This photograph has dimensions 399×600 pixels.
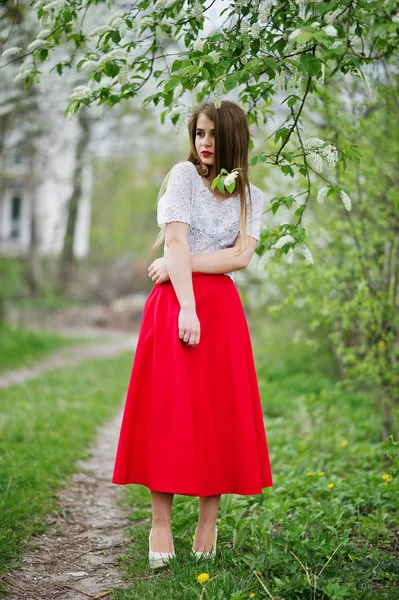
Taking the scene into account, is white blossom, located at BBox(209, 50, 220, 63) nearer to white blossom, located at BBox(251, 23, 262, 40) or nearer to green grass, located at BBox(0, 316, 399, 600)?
white blossom, located at BBox(251, 23, 262, 40)

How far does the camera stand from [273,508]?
3.61 m

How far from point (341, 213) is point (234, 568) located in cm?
324

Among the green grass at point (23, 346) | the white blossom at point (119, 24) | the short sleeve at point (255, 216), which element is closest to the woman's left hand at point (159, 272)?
the short sleeve at point (255, 216)

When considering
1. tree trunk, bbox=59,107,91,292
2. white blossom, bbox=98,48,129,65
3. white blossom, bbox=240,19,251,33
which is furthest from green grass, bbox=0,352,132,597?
tree trunk, bbox=59,107,91,292

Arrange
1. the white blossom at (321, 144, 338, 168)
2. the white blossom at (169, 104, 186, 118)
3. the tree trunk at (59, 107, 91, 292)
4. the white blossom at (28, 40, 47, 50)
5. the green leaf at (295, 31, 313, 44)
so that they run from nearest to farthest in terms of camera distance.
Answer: the green leaf at (295, 31, 313, 44)
the white blossom at (321, 144, 338, 168)
the white blossom at (28, 40, 47, 50)
the white blossom at (169, 104, 186, 118)
the tree trunk at (59, 107, 91, 292)

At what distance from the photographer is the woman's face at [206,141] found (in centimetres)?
292

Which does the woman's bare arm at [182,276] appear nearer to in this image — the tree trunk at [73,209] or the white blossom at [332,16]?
the white blossom at [332,16]

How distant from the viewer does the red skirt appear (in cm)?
275

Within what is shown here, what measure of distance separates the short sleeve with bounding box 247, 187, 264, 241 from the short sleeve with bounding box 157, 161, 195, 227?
0.32 m

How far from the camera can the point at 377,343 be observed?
191 inches

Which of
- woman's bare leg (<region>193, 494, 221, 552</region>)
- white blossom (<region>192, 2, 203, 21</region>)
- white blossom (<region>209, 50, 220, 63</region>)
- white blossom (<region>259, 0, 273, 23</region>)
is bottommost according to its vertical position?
woman's bare leg (<region>193, 494, 221, 552</region>)

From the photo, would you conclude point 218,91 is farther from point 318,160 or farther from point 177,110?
point 177,110

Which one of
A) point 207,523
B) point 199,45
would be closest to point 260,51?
point 199,45

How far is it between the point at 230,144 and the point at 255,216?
1.15 feet
